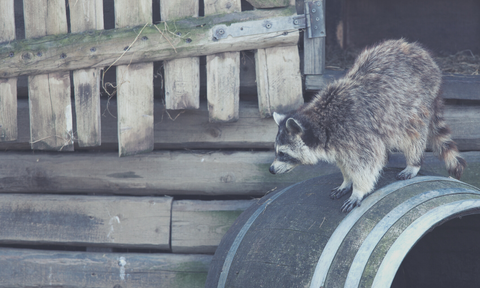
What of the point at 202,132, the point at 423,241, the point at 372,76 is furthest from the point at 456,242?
the point at 202,132

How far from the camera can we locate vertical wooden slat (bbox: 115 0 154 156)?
→ 125 inches

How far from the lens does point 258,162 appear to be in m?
3.64

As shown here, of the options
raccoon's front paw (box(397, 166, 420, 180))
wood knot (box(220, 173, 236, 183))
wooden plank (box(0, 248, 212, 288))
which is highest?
raccoon's front paw (box(397, 166, 420, 180))

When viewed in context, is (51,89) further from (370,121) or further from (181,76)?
(370,121)

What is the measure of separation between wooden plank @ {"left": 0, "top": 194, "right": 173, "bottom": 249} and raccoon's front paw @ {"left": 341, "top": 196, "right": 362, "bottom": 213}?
5.77ft

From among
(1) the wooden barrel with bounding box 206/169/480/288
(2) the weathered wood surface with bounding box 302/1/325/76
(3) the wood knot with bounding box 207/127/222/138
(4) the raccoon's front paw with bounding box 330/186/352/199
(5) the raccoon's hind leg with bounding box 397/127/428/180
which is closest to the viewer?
(1) the wooden barrel with bounding box 206/169/480/288

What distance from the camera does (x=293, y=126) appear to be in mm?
2822

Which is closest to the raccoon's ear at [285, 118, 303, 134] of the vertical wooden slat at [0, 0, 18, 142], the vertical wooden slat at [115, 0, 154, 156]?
the vertical wooden slat at [115, 0, 154, 156]

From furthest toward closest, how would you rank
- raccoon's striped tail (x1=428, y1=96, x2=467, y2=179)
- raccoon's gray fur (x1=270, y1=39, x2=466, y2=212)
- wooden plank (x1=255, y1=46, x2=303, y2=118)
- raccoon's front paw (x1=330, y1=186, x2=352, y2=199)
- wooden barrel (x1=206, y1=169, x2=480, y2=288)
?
1. wooden plank (x1=255, y1=46, x2=303, y2=118)
2. raccoon's striped tail (x1=428, y1=96, x2=467, y2=179)
3. raccoon's gray fur (x1=270, y1=39, x2=466, y2=212)
4. raccoon's front paw (x1=330, y1=186, x2=352, y2=199)
5. wooden barrel (x1=206, y1=169, x2=480, y2=288)

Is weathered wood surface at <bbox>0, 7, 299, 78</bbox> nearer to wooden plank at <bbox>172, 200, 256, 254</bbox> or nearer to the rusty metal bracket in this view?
the rusty metal bracket

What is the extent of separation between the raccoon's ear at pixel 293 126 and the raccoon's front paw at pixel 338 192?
1.48 feet

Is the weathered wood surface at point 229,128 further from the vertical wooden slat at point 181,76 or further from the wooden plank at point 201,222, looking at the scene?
the wooden plank at point 201,222

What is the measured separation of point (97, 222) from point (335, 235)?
7.49 feet

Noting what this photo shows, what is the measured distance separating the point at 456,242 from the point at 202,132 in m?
2.08
